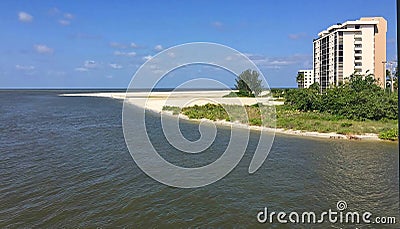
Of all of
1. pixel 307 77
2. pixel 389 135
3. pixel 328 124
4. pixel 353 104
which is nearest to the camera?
pixel 389 135

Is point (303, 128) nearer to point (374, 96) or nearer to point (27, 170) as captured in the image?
point (374, 96)

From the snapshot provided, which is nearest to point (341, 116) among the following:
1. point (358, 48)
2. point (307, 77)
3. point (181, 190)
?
point (181, 190)

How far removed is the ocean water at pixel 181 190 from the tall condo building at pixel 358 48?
31.9m

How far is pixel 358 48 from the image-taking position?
41.7 m

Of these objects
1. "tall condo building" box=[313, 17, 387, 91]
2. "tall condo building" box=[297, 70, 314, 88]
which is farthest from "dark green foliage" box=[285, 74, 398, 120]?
"tall condo building" box=[297, 70, 314, 88]

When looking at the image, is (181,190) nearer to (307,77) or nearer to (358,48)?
(358,48)

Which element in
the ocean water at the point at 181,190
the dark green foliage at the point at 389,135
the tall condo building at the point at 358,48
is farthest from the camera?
the tall condo building at the point at 358,48

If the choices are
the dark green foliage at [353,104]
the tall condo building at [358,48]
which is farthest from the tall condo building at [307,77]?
the dark green foliage at [353,104]

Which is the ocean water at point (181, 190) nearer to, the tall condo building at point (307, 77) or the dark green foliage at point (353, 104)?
the dark green foliage at point (353, 104)

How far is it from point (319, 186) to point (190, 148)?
19.7 feet

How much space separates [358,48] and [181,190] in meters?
40.7

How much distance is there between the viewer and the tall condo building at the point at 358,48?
1640 inches

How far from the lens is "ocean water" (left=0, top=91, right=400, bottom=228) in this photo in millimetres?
6492

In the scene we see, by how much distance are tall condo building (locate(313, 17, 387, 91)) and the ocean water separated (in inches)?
1255
